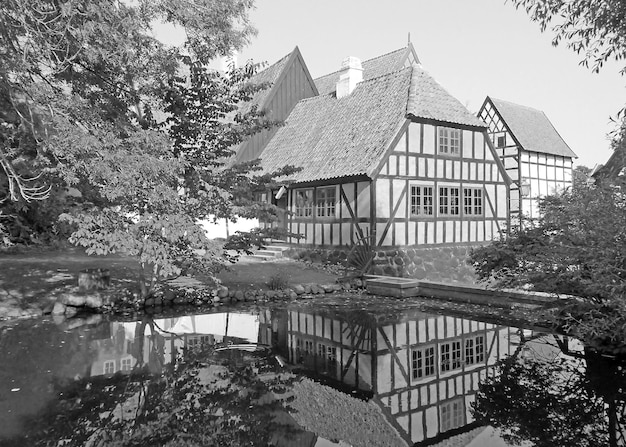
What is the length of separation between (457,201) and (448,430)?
14.3 m

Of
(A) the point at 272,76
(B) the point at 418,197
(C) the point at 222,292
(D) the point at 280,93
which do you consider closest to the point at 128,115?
(C) the point at 222,292

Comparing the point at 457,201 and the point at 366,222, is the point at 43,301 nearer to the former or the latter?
the point at 366,222

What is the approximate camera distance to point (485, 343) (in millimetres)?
7871

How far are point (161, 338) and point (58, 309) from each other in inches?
126

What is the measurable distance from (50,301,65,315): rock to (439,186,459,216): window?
488 inches

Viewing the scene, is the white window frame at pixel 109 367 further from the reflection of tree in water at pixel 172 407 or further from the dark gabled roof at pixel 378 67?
the dark gabled roof at pixel 378 67

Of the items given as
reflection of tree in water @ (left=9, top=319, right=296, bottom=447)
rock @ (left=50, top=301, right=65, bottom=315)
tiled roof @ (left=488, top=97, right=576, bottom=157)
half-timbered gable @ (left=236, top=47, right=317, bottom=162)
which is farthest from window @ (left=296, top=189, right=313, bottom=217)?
tiled roof @ (left=488, top=97, right=576, bottom=157)

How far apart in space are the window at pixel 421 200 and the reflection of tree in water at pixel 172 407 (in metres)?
11.2

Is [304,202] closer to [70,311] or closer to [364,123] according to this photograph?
[364,123]

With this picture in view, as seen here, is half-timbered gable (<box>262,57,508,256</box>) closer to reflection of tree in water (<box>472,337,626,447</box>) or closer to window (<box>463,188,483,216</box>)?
window (<box>463,188,483,216</box>)

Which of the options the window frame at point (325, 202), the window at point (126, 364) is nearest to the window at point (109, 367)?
the window at point (126, 364)

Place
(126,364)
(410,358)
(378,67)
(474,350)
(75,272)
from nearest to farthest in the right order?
(126,364)
(410,358)
(474,350)
(75,272)
(378,67)

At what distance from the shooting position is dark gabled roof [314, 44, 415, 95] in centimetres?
2673

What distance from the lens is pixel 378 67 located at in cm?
2819
